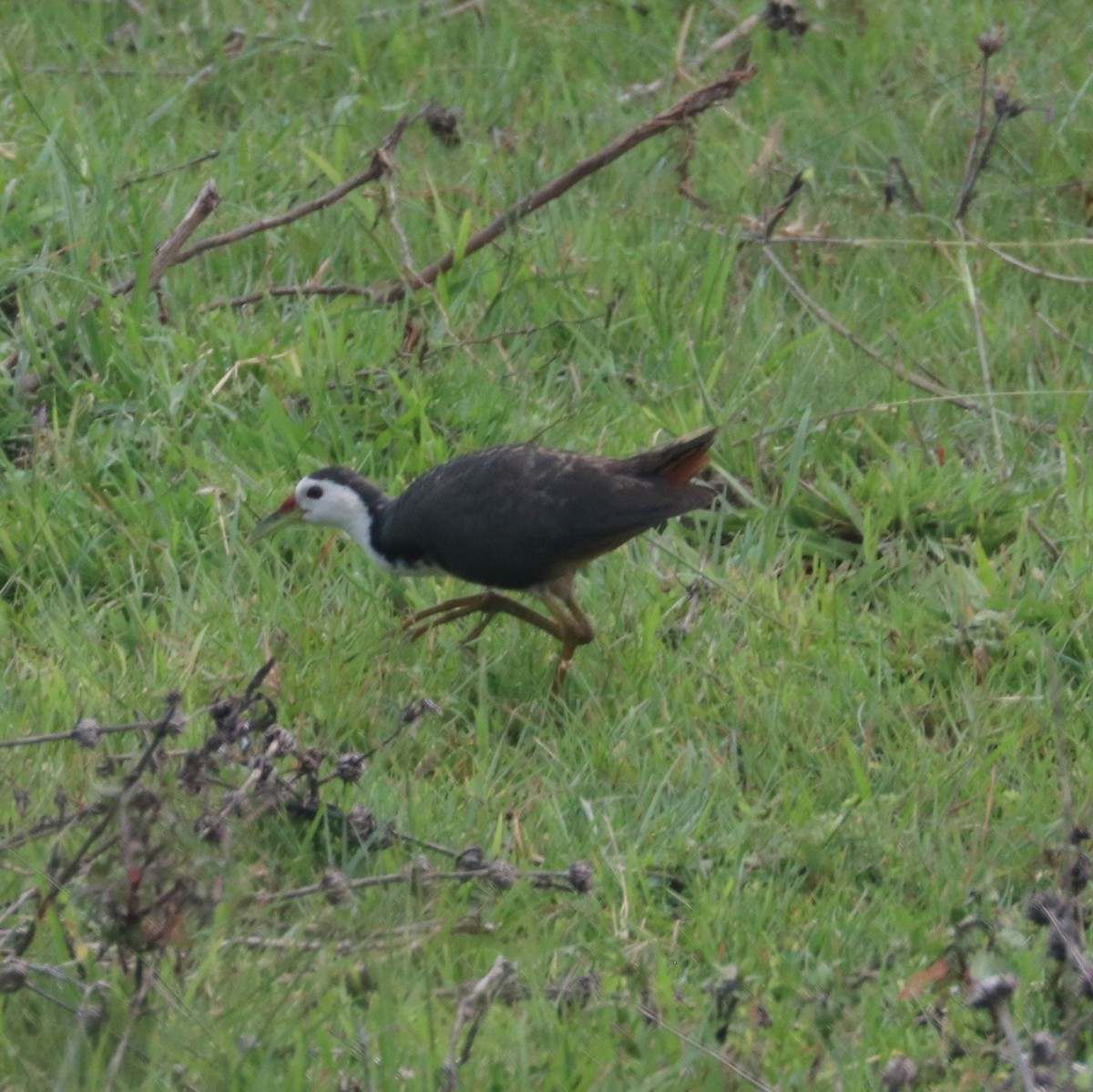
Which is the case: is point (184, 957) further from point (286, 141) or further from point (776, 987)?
point (286, 141)

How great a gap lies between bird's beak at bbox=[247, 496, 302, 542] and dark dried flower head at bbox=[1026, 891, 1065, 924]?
7.26 feet

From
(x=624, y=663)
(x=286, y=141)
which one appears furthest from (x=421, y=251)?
(x=624, y=663)

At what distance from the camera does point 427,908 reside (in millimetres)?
3281

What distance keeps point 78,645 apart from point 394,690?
2.36 ft

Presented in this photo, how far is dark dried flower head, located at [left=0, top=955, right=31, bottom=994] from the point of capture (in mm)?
2746

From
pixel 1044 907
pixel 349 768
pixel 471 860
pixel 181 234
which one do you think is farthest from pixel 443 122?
pixel 1044 907

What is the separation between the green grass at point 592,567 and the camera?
3.07 m

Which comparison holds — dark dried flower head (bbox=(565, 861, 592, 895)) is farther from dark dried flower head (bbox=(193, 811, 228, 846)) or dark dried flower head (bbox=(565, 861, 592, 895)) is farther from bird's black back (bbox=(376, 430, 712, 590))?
bird's black back (bbox=(376, 430, 712, 590))

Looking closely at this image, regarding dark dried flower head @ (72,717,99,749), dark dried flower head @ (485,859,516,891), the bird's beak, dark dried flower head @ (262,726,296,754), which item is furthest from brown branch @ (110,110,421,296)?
dark dried flower head @ (485,859,516,891)

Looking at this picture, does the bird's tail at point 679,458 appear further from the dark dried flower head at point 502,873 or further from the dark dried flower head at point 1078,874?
the dark dried flower head at point 1078,874

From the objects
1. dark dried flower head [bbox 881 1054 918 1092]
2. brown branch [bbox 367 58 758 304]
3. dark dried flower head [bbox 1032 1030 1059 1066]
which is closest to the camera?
dark dried flower head [bbox 1032 1030 1059 1066]

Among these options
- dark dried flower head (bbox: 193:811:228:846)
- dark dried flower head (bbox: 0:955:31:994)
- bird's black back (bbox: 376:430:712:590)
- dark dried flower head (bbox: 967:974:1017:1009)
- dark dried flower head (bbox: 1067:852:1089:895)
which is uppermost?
dark dried flower head (bbox: 967:974:1017:1009)

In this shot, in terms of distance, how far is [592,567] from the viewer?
4840 millimetres

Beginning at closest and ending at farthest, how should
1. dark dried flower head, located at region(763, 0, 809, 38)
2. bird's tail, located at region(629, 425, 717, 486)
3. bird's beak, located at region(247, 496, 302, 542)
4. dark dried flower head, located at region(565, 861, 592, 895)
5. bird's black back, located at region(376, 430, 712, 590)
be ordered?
dark dried flower head, located at region(565, 861, 592, 895), bird's black back, located at region(376, 430, 712, 590), bird's tail, located at region(629, 425, 717, 486), bird's beak, located at region(247, 496, 302, 542), dark dried flower head, located at region(763, 0, 809, 38)
